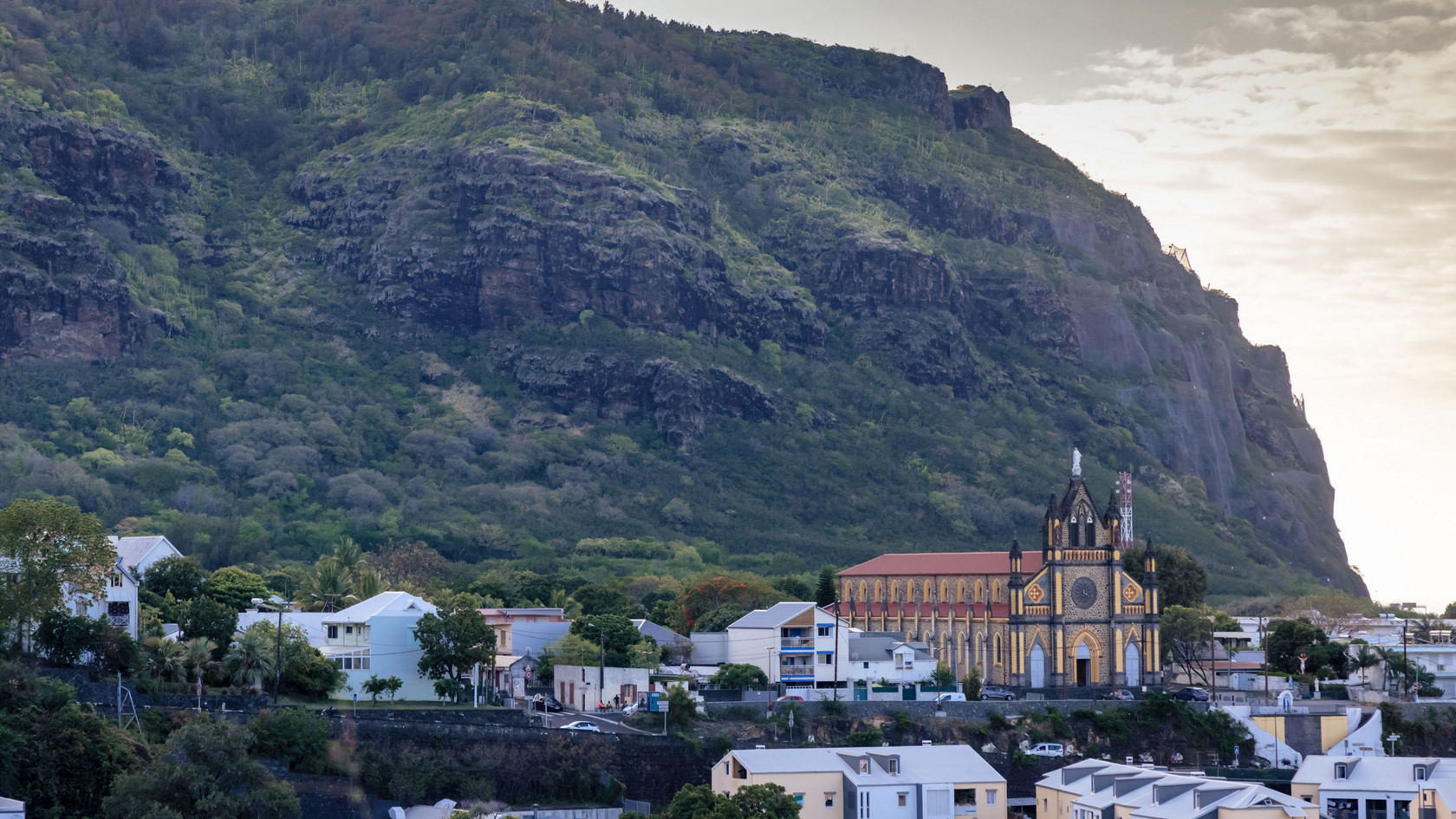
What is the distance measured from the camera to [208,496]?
18975cm

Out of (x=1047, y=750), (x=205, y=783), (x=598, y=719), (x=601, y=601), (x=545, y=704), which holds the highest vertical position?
(x=601, y=601)

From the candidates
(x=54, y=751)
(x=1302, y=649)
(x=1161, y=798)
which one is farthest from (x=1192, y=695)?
(x=54, y=751)

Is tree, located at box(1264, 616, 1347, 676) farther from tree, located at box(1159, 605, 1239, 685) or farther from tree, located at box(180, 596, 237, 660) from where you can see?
tree, located at box(180, 596, 237, 660)

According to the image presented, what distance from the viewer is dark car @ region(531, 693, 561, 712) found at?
99.7m

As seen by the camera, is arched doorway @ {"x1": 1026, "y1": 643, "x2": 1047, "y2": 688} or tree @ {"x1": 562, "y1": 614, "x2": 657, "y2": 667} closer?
tree @ {"x1": 562, "y1": 614, "x2": 657, "y2": 667}

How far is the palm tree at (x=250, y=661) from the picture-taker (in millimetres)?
87750

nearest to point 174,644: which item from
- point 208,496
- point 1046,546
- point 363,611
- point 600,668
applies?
point 363,611

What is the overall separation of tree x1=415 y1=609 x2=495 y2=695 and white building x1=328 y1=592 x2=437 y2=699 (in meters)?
0.74

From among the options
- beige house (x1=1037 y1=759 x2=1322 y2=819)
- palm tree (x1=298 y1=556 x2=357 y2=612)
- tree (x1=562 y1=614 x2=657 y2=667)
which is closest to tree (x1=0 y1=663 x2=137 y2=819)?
tree (x1=562 y1=614 x2=657 y2=667)

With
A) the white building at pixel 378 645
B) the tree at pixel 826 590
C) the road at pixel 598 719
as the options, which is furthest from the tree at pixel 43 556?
the tree at pixel 826 590

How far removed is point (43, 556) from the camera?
83000 millimetres

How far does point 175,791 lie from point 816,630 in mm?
49174

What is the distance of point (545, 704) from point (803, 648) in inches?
682

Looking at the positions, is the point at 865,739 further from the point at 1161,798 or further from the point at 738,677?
the point at 1161,798
